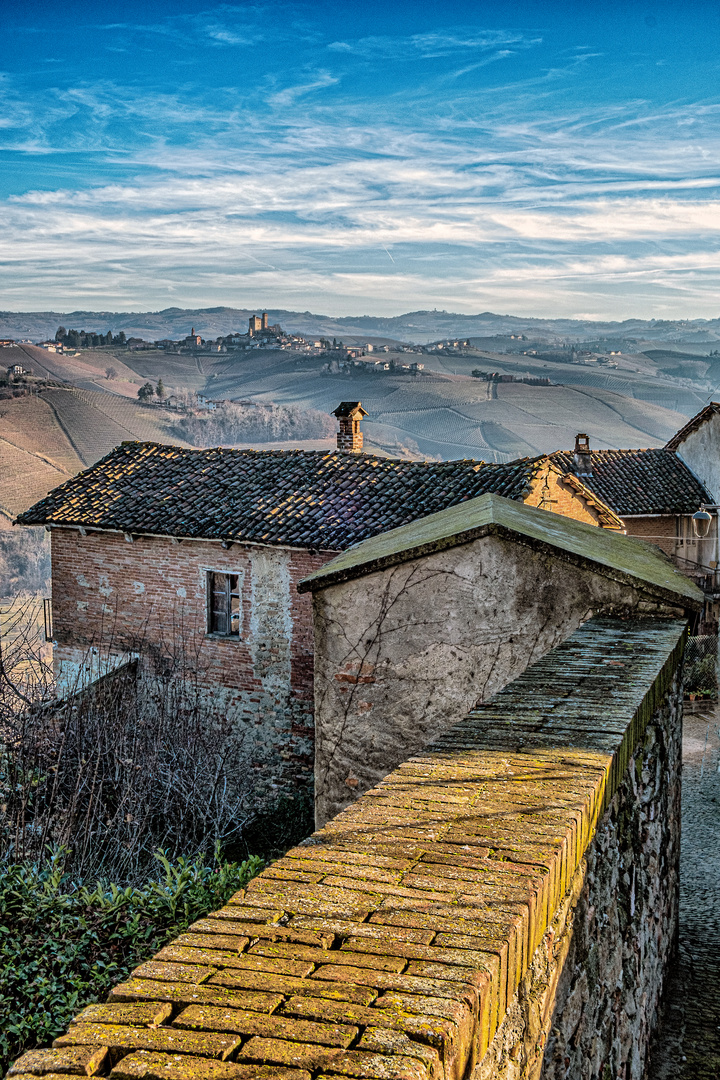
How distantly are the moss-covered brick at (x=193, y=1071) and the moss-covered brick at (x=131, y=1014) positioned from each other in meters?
0.12

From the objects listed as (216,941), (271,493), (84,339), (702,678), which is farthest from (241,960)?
(84,339)

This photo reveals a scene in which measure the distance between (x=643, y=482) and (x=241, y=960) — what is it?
3039 cm

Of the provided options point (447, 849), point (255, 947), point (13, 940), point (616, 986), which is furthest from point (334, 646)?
point (255, 947)

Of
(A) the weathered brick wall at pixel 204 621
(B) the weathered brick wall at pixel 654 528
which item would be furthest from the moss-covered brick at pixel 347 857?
(B) the weathered brick wall at pixel 654 528

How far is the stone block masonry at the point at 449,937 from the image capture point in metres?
1.76

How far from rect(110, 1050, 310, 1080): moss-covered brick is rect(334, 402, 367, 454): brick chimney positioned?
20.0 meters

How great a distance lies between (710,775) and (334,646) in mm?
12905

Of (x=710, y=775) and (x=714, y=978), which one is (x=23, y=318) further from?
(x=714, y=978)

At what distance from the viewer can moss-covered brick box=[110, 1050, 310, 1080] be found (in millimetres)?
1652

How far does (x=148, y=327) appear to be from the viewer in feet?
408

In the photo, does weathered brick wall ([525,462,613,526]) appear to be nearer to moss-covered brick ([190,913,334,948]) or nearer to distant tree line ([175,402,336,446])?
moss-covered brick ([190,913,334,948])

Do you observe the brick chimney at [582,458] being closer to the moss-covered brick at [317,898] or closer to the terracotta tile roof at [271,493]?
the terracotta tile roof at [271,493]

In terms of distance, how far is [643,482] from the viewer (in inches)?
1211

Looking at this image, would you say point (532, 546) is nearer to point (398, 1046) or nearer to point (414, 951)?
point (414, 951)
